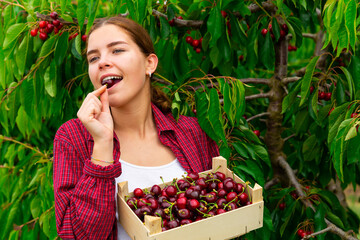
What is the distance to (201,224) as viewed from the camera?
5.38ft

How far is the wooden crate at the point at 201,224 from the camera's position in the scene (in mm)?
1536

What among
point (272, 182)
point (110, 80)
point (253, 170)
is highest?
point (110, 80)

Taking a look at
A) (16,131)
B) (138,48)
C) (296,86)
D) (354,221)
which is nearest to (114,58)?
(138,48)

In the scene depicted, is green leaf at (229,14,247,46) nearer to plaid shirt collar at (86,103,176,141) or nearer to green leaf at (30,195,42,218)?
plaid shirt collar at (86,103,176,141)

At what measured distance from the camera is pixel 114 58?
6.47ft

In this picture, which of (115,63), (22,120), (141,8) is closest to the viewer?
(115,63)

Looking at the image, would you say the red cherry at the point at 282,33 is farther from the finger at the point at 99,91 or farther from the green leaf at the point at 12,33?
the green leaf at the point at 12,33

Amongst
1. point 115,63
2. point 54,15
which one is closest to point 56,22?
point 54,15

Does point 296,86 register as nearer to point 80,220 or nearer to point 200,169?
point 200,169

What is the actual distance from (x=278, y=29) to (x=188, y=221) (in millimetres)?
1551

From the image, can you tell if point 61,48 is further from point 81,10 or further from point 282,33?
point 282,33

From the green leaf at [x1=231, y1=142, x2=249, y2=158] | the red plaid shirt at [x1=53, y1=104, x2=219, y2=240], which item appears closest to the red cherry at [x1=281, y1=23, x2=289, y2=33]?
the green leaf at [x1=231, y1=142, x2=249, y2=158]

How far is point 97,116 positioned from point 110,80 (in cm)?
18

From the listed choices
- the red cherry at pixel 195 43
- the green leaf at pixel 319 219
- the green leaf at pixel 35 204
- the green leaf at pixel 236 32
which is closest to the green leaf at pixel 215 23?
the green leaf at pixel 236 32
